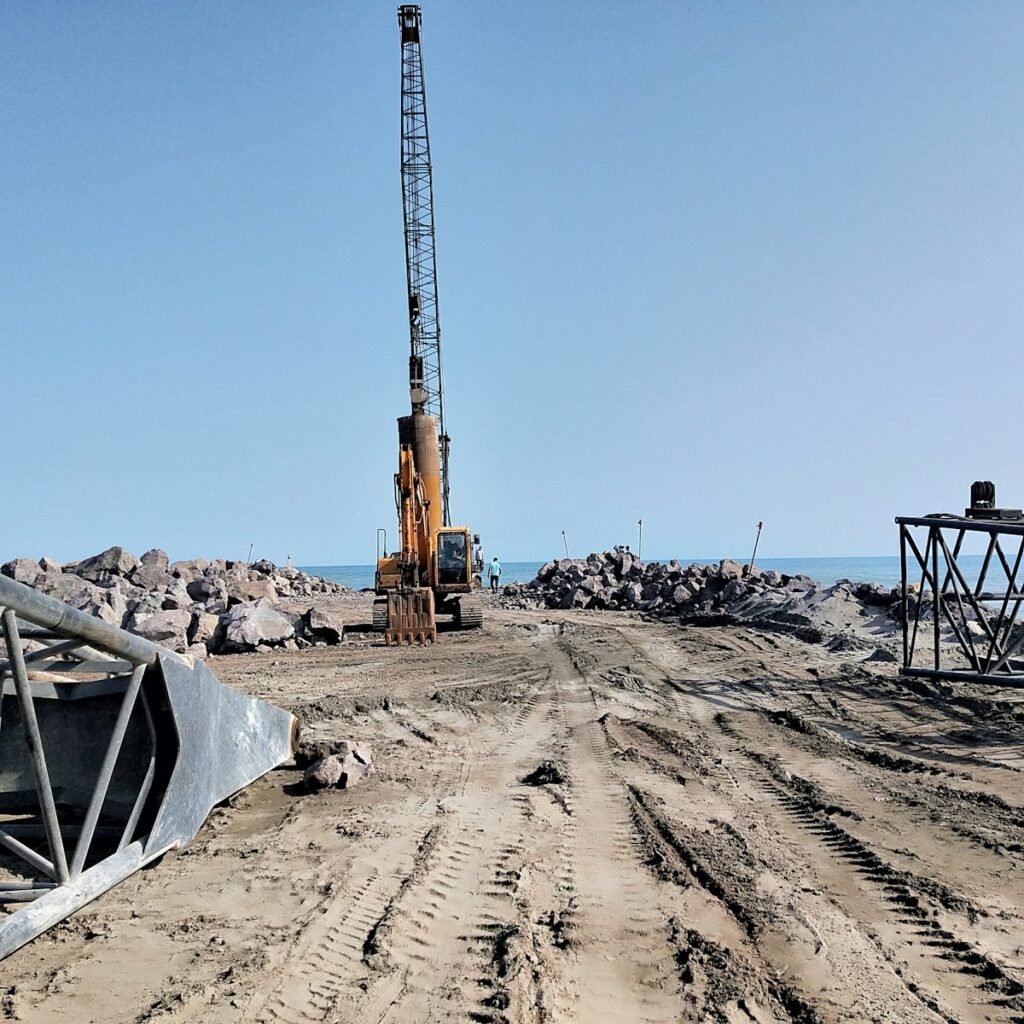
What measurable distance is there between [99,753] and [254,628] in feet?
40.7

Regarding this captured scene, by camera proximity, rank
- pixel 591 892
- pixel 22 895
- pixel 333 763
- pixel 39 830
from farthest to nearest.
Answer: pixel 333 763
pixel 39 830
pixel 591 892
pixel 22 895

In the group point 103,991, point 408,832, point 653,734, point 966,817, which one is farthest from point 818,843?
point 103,991

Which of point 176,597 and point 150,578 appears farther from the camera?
point 150,578

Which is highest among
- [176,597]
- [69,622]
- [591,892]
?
[69,622]

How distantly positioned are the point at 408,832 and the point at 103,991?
2.43 m

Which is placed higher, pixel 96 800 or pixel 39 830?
pixel 96 800

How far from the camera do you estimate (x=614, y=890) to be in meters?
4.86

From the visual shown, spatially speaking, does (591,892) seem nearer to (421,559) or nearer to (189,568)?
(421,559)

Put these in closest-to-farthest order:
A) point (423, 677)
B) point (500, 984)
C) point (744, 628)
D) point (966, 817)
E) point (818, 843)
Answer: point (500, 984), point (818, 843), point (966, 817), point (423, 677), point (744, 628)

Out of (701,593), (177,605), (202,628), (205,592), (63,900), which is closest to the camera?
(63,900)

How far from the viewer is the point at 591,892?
15.8 ft

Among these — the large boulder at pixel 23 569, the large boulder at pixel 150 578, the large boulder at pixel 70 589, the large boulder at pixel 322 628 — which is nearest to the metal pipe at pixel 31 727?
the large boulder at pixel 322 628

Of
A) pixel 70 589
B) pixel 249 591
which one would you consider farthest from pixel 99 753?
pixel 249 591

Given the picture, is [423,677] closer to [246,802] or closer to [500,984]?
[246,802]
